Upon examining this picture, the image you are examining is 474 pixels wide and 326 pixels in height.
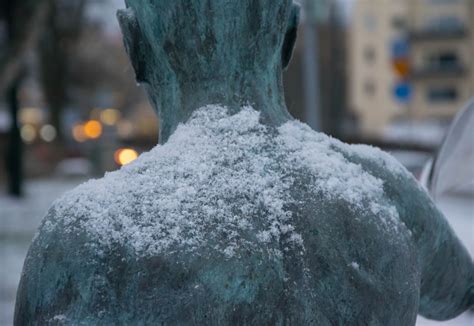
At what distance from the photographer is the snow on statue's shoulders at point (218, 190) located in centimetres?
125

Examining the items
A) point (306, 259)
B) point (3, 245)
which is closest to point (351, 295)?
point (306, 259)

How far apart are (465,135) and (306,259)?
33.0 inches

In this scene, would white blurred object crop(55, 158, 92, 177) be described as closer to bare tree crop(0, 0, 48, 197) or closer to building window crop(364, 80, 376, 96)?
bare tree crop(0, 0, 48, 197)

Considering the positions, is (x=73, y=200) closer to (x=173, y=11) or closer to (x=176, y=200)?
(x=176, y=200)

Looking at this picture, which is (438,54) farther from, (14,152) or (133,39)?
(133,39)

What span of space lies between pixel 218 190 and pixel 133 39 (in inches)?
13.5

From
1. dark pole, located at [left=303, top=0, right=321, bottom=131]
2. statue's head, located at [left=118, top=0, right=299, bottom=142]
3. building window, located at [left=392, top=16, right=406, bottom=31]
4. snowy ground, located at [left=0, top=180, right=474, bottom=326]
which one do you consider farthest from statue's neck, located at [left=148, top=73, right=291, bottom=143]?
building window, located at [left=392, top=16, right=406, bottom=31]

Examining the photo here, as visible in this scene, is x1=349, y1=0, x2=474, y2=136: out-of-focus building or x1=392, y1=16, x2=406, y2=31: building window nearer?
x1=349, y1=0, x2=474, y2=136: out-of-focus building

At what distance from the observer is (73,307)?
1.23 meters

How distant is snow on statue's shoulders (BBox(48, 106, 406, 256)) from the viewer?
1248mm

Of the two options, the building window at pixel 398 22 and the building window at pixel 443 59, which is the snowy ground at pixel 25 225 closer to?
the building window at pixel 443 59

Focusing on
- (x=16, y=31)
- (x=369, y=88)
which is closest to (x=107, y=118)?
(x=16, y=31)

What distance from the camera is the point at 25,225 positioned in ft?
45.3

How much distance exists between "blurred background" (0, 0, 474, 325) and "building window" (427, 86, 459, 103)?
0.22ft
